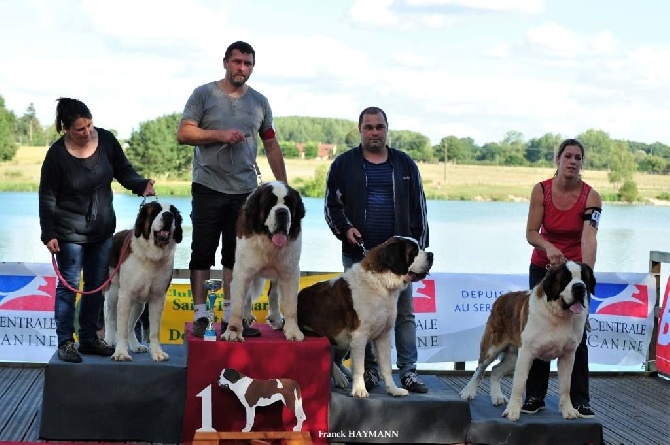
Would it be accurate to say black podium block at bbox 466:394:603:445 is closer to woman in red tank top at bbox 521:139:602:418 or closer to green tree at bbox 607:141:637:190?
woman in red tank top at bbox 521:139:602:418

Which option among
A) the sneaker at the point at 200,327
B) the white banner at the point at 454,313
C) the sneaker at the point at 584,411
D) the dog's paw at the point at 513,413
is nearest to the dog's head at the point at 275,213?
the sneaker at the point at 200,327

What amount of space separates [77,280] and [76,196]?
0.59 meters

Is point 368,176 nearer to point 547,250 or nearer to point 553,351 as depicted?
point 547,250

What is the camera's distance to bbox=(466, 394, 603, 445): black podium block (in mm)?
6371

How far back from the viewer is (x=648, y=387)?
9586mm

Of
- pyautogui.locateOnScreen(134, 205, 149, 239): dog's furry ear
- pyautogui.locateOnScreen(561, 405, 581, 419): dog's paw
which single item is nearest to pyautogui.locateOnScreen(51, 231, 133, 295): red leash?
pyautogui.locateOnScreen(134, 205, 149, 239): dog's furry ear

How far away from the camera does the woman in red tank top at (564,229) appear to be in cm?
651

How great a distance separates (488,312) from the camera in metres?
10.0

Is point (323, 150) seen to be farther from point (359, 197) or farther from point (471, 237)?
point (359, 197)

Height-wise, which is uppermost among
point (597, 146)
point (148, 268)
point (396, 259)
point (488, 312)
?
point (597, 146)

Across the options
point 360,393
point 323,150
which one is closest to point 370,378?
point 360,393

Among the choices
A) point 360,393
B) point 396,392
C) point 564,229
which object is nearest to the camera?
point 360,393

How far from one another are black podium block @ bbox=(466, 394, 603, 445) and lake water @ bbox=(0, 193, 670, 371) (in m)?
7.94

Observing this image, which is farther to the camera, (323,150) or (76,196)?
(323,150)
